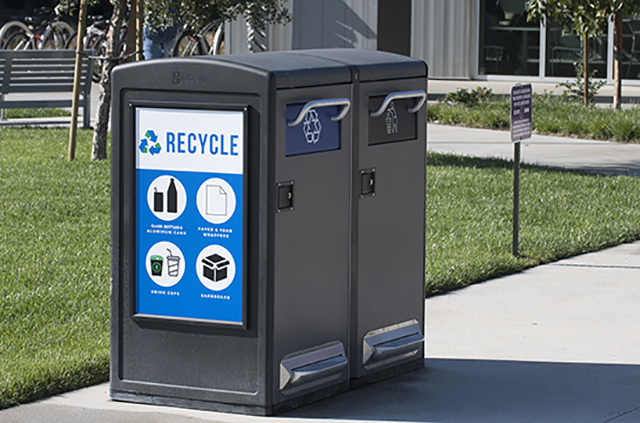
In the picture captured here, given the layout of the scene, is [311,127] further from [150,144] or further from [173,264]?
[173,264]

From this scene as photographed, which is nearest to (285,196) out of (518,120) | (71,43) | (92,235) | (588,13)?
(518,120)

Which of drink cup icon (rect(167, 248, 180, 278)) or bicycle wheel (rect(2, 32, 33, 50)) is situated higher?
bicycle wheel (rect(2, 32, 33, 50))

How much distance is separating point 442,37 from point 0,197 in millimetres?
18048

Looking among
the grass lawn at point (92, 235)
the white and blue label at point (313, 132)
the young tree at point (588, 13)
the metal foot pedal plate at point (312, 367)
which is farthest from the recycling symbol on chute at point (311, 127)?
the young tree at point (588, 13)

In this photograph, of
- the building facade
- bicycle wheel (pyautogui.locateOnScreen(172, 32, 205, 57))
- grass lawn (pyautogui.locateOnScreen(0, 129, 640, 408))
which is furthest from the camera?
the building facade

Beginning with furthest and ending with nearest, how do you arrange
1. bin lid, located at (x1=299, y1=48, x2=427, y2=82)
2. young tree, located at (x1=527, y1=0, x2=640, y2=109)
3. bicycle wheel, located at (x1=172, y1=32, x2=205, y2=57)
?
bicycle wheel, located at (x1=172, y1=32, x2=205, y2=57)
young tree, located at (x1=527, y1=0, x2=640, y2=109)
bin lid, located at (x1=299, y1=48, x2=427, y2=82)

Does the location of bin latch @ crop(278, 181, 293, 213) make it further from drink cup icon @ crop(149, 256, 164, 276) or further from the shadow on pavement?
the shadow on pavement

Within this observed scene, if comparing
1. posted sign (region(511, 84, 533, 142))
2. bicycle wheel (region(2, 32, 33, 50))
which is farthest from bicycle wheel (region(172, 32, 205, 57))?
posted sign (region(511, 84, 533, 142))

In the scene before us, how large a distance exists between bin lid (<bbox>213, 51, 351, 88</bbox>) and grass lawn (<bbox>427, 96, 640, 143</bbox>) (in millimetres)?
11103

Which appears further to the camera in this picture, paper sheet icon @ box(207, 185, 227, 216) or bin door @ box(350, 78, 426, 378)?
bin door @ box(350, 78, 426, 378)

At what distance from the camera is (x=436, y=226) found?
825 centimetres

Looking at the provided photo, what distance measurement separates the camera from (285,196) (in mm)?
4191

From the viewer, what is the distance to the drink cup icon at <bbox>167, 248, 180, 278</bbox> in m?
4.32

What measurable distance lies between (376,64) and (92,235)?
3.83m
